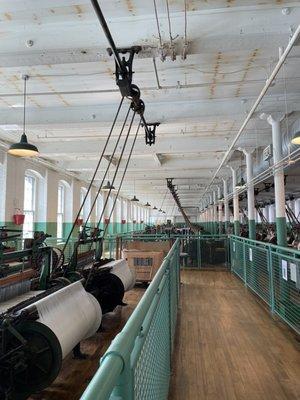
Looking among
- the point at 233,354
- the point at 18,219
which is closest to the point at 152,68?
the point at 233,354

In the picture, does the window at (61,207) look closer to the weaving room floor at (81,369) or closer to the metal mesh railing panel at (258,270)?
the metal mesh railing panel at (258,270)

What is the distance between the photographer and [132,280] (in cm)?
506

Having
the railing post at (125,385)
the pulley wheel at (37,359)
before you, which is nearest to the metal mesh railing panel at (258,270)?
the pulley wheel at (37,359)

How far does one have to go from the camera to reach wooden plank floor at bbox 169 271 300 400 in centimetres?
265

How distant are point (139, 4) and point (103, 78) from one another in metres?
1.80

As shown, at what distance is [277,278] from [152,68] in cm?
362

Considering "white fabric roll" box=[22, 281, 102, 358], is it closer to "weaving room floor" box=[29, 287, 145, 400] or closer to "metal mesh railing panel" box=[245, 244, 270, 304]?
"weaving room floor" box=[29, 287, 145, 400]

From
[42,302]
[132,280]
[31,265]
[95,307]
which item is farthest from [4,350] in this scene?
[132,280]

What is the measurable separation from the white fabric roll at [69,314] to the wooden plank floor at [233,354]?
3.11 ft

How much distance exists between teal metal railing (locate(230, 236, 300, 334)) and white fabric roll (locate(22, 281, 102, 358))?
2432 millimetres

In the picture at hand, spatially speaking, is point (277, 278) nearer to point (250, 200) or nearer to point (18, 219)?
point (250, 200)

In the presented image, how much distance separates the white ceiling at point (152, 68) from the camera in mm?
3215

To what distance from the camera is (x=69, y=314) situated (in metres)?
2.75

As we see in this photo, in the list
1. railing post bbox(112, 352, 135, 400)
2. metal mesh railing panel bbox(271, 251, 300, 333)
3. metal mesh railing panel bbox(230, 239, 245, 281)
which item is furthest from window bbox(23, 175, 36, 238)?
railing post bbox(112, 352, 135, 400)
